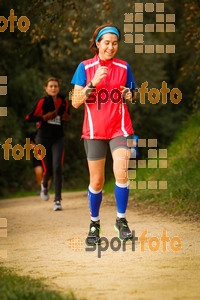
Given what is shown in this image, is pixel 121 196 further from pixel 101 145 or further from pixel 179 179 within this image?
pixel 179 179

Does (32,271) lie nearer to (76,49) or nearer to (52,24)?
(52,24)

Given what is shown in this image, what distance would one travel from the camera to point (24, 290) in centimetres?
373

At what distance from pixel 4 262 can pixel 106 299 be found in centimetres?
187

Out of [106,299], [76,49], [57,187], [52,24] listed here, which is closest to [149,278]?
[106,299]

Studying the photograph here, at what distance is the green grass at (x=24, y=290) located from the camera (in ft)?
11.6

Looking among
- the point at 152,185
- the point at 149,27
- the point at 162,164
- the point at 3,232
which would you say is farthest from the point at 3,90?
the point at 3,232

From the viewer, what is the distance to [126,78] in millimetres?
5664

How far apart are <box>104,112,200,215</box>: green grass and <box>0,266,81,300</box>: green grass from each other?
428cm

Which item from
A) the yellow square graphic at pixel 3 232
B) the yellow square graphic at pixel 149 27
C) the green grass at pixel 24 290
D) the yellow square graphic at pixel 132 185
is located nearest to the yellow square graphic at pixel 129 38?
the yellow square graphic at pixel 149 27

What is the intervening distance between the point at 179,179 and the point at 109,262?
4.88m

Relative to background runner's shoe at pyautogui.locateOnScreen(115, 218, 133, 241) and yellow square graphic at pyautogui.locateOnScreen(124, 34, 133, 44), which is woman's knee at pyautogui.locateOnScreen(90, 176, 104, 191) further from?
yellow square graphic at pyautogui.locateOnScreen(124, 34, 133, 44)

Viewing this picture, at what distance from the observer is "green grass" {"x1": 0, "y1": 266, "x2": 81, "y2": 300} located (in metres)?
3.53

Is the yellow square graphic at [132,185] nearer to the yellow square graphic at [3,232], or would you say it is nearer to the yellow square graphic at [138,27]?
the yellow square graphic at [3,232]

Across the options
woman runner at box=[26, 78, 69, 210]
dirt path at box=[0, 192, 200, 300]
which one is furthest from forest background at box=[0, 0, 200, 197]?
dirt path at box=[0, 192, 200, 300]
